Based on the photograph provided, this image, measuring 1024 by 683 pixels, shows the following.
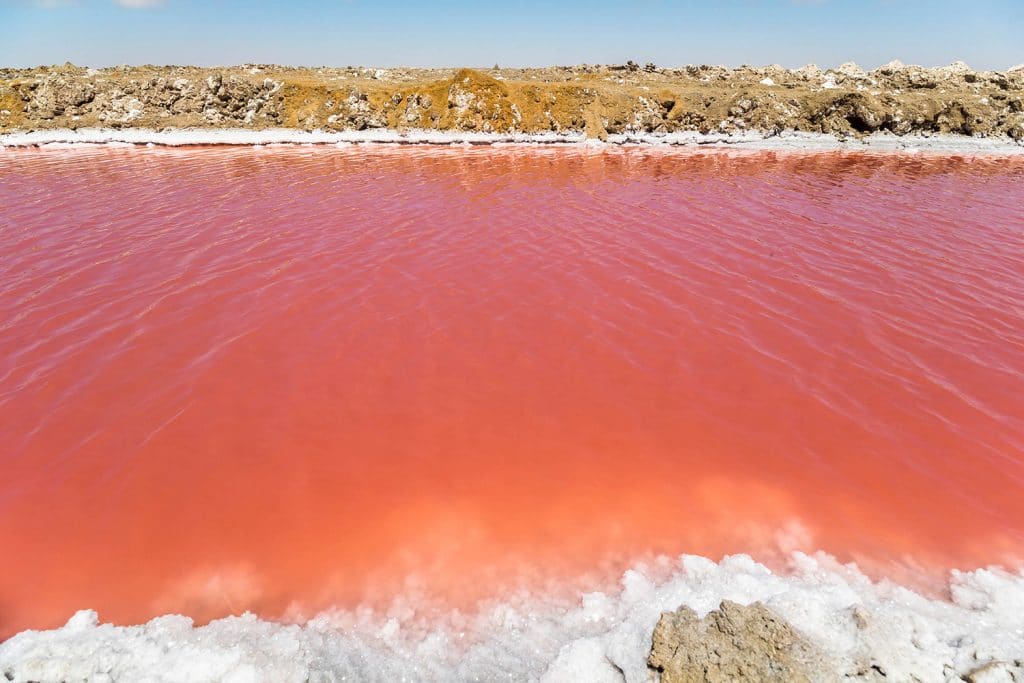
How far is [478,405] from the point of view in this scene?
817 centimetres

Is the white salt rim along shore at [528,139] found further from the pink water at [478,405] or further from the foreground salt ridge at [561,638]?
the foreground salt ridge at [561,638]

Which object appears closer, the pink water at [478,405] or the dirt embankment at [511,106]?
the pink water at [478,405]

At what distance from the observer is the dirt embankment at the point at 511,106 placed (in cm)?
3725

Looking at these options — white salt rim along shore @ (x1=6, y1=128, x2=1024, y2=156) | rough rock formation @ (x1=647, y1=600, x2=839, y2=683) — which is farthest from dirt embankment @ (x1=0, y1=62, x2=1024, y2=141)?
rough rock formation @ (x1=647, y1=600, x2=839, y2=683)

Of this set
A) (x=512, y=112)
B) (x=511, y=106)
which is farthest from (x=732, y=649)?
(x=511, y=106)

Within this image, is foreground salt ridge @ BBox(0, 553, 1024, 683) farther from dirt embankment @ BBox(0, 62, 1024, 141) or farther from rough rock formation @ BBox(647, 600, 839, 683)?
dirt embankment @ BBox(0, 62, 1024, 141)

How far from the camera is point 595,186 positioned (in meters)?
22.7

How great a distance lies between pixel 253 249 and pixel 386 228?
4180 millimetres

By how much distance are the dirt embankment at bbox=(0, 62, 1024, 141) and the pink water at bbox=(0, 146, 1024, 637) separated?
26.1m

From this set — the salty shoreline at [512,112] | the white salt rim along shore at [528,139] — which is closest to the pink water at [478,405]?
the white salt rim along shore at [528,139]

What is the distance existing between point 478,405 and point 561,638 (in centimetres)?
402

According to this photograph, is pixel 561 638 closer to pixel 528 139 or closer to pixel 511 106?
pixel 528 139

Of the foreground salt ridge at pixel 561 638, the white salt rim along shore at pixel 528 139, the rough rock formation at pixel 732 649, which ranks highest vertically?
the white salt rim along shore at pixel 528 139

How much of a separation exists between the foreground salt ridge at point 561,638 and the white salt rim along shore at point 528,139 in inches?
1383
